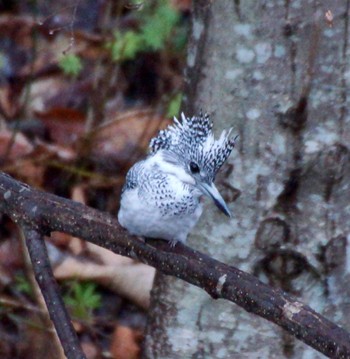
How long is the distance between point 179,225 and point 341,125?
782mm

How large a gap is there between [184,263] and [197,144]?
0.47 metres

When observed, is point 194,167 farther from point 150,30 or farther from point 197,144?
point 150,30

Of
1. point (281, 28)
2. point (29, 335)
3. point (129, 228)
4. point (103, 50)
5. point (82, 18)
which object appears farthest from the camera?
point (82, 18)

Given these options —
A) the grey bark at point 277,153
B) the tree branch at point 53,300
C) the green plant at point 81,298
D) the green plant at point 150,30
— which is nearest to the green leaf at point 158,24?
the green plant at point 150,30

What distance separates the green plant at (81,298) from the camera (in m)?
5.51

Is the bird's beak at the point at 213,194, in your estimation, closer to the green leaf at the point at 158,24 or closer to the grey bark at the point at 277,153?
the grey bark at the point at 277,153

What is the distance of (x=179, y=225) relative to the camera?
3.41m

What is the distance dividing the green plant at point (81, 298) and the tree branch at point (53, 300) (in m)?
→ 2.17

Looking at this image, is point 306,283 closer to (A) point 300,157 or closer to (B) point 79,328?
(A) point 300,157

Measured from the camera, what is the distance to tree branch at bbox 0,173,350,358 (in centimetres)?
294

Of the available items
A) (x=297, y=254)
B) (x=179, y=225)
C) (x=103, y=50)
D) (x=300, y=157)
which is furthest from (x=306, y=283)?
(x=103, y=50)

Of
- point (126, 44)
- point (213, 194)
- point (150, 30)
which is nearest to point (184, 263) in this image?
point (213, 194)

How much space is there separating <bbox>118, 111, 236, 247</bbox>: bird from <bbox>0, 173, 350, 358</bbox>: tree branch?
2.4 inches

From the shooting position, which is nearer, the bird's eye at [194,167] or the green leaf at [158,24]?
the bird's eye at [194,167]
